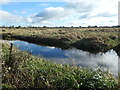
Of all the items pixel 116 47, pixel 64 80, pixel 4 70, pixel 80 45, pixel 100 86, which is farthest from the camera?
pixel 80 45

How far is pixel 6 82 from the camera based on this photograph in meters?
7.91

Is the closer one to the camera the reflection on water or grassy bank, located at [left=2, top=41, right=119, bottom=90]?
grassy bank, located at [left=2, top=41, right=119, bottom=90]

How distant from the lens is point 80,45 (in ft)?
97.5

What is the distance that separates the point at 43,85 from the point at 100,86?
2320 millimetres

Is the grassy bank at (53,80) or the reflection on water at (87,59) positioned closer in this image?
the grassy bank at (53,80)

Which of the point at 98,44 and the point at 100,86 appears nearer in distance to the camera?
the point at 100,86

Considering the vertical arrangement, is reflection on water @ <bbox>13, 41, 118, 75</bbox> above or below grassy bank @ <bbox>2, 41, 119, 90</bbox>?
below

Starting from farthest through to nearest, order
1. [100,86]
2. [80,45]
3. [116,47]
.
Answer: [80,45] < [116,47] < [100,86]

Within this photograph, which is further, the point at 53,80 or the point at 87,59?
the point at 87,59

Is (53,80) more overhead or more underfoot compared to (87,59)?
more overhead

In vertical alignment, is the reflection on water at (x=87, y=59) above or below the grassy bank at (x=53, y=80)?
below

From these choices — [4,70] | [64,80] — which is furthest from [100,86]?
[4,70]

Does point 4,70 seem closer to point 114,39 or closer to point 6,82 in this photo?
point 6,82

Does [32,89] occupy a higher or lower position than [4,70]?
lower
